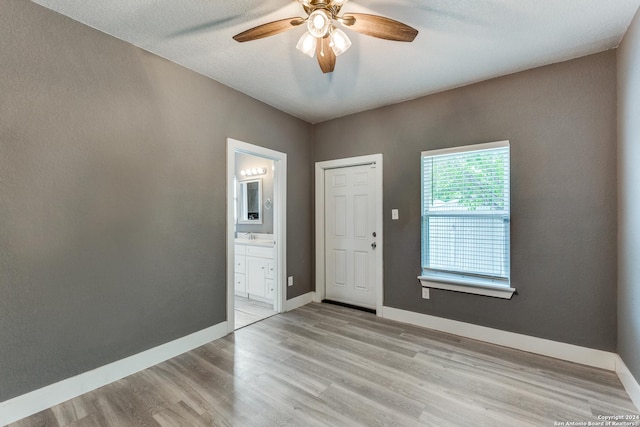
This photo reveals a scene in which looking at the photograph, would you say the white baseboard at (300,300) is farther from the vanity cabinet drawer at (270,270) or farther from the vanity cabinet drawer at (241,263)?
the vanity cabinet drawer at (241,263)

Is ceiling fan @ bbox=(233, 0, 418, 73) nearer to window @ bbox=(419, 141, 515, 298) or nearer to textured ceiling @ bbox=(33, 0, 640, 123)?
textured ceiling @ bbox=(33, 0, 640, 123)

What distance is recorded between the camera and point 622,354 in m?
2.09

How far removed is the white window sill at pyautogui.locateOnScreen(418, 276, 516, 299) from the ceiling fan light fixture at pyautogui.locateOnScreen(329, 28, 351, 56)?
2.40 metres

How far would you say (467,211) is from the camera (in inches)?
111

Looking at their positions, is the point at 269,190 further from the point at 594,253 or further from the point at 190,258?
the point at 594,253

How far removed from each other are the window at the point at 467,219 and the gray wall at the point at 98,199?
2.24 meters

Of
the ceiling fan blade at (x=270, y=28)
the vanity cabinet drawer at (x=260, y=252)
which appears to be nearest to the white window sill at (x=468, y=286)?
the vanity cabinet drawer at (x=260, y=252)

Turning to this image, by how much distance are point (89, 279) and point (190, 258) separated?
2.46ft

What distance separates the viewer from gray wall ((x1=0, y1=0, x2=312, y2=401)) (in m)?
1.71

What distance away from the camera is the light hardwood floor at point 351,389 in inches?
67.7

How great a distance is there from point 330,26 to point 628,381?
10.2 feet

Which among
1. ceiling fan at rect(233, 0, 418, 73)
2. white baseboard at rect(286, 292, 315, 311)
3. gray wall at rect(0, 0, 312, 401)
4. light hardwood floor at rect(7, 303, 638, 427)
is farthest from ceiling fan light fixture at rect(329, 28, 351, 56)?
white baseboard at rect(286, 292, 315, 311)

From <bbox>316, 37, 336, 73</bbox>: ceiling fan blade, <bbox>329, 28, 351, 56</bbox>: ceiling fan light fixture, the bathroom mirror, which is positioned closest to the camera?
<bbox>329, 28, 351, 56</bbox>: ceiling fan light fixture

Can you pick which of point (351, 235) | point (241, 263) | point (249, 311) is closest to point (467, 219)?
point (351, 235)
